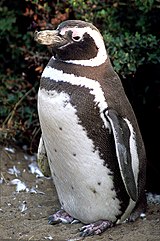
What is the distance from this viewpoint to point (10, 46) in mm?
4273

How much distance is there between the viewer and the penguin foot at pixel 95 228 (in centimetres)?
283

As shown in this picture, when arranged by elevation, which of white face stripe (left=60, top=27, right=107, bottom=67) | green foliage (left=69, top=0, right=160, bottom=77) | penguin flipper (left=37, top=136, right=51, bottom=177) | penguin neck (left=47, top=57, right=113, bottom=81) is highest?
white face stripe (left=60, top=27, right=107, bottom=67)

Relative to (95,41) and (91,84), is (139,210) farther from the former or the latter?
(95,41)

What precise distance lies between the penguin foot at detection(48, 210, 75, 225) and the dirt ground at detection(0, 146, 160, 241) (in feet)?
0.08

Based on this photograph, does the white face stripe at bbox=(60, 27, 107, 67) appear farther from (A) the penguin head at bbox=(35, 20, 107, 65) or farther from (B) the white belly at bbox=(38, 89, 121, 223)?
(B) the white belly at bbox=(38, 89, 121, 223)

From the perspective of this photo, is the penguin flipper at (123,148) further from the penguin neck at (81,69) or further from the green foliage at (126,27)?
the green foliage at (126,27)

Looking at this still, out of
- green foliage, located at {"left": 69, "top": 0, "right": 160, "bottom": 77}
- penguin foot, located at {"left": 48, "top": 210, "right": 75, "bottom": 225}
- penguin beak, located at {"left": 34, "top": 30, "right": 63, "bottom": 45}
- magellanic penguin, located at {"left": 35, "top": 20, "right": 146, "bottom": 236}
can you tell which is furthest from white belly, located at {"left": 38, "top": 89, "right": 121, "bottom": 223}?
green foliage, located at {"left": 69, "top": 0, "right": 160, "bottom": 77}

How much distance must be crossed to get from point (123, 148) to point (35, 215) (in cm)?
74

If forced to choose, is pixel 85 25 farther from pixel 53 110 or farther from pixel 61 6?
pixel 61 6

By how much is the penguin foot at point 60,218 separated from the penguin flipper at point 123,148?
428 millimetres

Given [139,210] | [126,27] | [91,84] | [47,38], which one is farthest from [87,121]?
[126,27]

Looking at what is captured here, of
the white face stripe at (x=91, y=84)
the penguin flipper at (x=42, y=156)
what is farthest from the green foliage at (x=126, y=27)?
the white face stripe at (x=91, y=84)

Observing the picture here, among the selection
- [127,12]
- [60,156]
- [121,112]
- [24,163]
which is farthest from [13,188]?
[127,12]

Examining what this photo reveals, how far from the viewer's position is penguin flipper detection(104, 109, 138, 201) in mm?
2658
